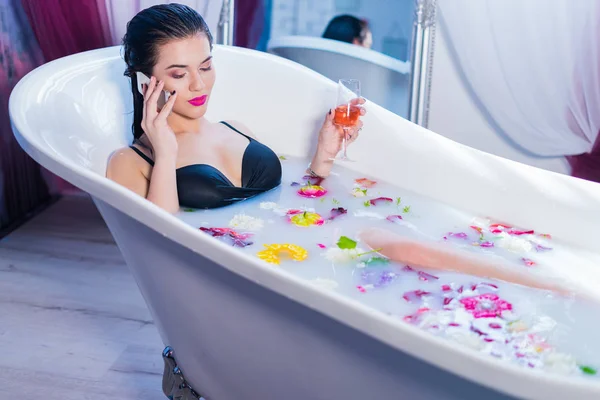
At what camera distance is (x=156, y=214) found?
3.77 feet

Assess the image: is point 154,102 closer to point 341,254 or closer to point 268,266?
point 341,254

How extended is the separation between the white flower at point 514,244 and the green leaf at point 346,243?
14.2 inches

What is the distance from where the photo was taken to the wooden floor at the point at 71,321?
6.38 feet

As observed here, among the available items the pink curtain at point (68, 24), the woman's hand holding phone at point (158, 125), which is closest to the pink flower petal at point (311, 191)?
the woman's hand holding phone at point (158, 125)

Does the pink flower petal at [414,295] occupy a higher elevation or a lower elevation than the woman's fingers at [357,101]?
lower

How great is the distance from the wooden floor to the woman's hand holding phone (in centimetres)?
69

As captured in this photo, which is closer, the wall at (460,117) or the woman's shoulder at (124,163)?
the woman's shoulder at (124,163)

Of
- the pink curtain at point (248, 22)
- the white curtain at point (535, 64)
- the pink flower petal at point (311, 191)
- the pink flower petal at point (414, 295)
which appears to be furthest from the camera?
the pink curtain at point (248, 22)

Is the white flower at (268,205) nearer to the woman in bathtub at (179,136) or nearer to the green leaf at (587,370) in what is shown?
the woman in bathtub at (179,136)

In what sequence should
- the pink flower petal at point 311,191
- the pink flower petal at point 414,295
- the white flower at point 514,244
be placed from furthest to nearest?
the pink flower petal at point 311,191
the white flower at point 514,244
the pink flower petal at point 414,295

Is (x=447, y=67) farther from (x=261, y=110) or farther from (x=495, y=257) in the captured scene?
(x=495, y=257)

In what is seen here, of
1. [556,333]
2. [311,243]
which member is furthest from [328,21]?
[556,333]

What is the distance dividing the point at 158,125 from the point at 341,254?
52 centimetres

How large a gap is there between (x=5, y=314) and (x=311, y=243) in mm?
1110
